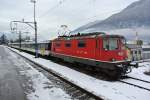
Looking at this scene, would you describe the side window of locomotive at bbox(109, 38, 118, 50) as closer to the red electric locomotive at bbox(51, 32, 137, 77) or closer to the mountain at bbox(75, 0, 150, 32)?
the red electric locomotive at bbox(51, 32, 137, 77)

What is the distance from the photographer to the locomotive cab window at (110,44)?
16.1 m

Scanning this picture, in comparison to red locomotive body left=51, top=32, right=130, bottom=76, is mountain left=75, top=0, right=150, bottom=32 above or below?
above

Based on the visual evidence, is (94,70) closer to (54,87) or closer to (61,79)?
(61,79)

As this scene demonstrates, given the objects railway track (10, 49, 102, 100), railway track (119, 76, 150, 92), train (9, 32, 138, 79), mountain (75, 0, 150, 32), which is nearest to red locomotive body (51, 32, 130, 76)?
train (9, 32, 138, 79)

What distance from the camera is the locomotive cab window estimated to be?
16.1 meters

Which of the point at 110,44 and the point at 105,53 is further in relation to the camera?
the point at 110,44

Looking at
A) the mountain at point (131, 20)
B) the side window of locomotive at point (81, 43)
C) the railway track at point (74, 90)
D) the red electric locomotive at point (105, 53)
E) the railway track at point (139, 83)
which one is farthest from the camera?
the mountain at point (131, 20)

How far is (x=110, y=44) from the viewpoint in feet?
53.2

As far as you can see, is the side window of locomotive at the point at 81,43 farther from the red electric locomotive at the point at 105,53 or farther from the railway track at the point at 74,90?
the railway track at the point at 74,90

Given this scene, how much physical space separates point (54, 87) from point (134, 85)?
4.27 metres

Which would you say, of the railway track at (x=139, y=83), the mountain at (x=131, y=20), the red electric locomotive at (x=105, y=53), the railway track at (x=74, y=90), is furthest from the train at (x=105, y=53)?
the mountain at (x=131, y=20)

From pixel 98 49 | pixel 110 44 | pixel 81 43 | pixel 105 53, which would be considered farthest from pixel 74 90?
pixel 81 43

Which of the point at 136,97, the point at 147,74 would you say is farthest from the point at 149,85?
the point at 147,74

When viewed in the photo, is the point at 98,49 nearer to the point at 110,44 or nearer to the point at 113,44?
the point at 110,44
